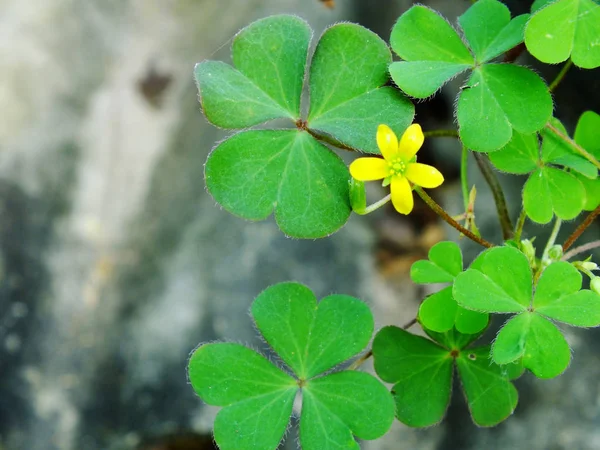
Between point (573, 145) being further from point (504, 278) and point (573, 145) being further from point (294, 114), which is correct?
point (294, 114)

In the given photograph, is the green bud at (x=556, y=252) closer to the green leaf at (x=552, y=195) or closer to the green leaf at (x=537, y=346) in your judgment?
the green leaf at (x=552, y=195)

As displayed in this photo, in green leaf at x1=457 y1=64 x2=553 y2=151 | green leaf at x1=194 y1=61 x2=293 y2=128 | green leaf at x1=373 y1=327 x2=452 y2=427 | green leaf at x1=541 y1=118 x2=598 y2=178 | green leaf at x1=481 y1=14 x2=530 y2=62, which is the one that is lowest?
green leaf at x1=373 y1=327 x2=452 y2=427

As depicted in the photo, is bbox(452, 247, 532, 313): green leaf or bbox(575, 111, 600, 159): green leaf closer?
bbox(452, 247, 532, 313): green leaf

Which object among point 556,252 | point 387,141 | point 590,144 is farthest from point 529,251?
point 387,141

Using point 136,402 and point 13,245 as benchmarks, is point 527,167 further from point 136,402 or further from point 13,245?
point 13,245

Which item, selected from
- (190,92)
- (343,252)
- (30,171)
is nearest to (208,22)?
(190,92)

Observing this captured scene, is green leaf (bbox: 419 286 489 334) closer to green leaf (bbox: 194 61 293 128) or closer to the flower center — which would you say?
the flower center

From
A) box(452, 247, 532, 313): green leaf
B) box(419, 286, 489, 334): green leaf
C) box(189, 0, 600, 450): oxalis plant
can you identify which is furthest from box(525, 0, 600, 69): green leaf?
box(419, 286, 489, 334): green leaf
